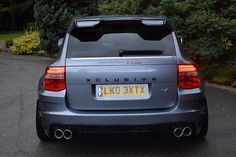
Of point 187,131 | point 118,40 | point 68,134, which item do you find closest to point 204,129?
point 187,131

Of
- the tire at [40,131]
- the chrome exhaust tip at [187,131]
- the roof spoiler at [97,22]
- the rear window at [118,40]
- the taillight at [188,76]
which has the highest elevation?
the roof spoiler at [97,22]

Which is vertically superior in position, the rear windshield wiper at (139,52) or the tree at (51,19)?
the rear windshield wiper at (139,52)

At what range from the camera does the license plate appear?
16.9ft

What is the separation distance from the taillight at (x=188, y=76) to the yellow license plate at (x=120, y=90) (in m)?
0.43

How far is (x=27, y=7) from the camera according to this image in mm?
33250

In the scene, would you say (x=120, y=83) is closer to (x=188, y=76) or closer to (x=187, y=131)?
(x=188, y=76)

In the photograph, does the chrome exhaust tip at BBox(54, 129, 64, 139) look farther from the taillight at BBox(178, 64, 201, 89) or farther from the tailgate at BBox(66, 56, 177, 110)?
the taillight at BBox(178, 64, 201, 89)

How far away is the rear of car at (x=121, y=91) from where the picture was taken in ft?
16.9

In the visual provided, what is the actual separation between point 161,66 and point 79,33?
3.46 ft

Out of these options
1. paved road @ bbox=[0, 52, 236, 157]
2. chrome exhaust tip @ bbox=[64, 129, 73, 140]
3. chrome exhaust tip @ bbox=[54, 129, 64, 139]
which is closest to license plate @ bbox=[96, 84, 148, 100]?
chrome exhaust tip @ bbox=[64, 129, 73, 140]

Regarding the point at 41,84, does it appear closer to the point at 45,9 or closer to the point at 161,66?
the point at 161,66

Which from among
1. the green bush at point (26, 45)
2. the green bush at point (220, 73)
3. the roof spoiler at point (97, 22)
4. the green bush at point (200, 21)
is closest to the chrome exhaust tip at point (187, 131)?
the roof spoiler at point (97, 22)

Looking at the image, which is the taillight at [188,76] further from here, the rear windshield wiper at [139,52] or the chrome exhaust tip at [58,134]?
the chrome exhaust tip at [58,134]

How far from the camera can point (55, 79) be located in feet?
17.3
